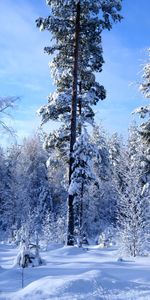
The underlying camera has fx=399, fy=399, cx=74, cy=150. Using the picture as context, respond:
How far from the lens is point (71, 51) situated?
17.1 meters

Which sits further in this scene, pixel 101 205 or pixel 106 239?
pixel 101 205

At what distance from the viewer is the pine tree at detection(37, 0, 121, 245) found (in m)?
16.4

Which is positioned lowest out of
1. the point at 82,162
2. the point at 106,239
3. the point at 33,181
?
the point at 106,239

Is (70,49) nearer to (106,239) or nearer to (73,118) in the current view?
(73,118)

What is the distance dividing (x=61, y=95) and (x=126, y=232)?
22.7 feet

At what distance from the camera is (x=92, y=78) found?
18062 millimetres

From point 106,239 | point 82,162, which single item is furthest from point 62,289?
point 106,239

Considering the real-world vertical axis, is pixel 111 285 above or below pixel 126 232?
below

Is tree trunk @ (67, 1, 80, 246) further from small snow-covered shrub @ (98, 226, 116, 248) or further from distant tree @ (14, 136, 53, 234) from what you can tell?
distant tree @ (14, 136, 53, 234)

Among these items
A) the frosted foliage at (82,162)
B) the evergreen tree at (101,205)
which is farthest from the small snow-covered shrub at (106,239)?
the evergreen tree at (101,205)

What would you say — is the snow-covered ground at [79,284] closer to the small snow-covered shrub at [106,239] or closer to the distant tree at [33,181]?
the small snow-covered shrub at [106,239]

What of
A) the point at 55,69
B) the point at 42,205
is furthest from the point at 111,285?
the point at 42,205

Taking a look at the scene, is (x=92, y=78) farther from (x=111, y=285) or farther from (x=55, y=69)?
(x=111, y=285)

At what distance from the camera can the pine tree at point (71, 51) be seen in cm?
→ 1636
